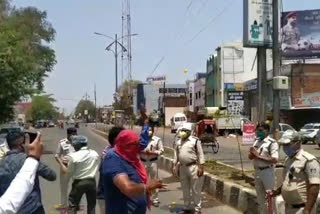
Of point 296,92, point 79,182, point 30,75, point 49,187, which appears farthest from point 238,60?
point 79,182

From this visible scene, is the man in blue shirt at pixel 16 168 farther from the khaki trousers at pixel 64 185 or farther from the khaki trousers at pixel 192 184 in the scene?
the khaki trousers at pixel 192 184

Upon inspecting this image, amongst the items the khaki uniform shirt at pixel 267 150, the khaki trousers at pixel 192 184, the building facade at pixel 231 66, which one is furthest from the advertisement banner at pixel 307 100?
the khaki uniform shirt at pixel 267 150

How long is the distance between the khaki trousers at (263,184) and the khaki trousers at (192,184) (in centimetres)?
173

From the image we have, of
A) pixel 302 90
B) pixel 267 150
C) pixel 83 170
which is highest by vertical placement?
pixel 302 90

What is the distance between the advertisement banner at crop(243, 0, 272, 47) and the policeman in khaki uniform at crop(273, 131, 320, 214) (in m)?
8.89

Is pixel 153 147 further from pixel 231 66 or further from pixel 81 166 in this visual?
pixel 231 66

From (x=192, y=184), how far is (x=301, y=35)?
164ft

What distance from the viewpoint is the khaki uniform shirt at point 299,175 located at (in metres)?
6.38

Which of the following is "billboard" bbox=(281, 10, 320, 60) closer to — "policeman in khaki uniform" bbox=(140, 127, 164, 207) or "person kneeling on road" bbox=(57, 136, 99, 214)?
"policeman in khaki uniform" bbox=(140, 127, 164, 207)

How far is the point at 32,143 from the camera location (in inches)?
157

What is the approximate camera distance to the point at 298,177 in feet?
21.2

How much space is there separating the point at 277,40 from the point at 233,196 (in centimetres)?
416

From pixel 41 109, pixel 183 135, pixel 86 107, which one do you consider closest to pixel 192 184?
pixel 183 135

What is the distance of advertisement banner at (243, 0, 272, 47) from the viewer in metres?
15.2
